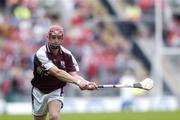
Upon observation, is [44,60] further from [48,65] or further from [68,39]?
[68,39]

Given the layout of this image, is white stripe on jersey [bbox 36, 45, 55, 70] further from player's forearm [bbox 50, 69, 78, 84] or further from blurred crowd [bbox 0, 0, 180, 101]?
blurred crowd [bbox 0, 0, 180, 101]

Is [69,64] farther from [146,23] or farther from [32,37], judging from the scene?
[146,23]

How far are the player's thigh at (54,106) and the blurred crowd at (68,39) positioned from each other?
12.4 m

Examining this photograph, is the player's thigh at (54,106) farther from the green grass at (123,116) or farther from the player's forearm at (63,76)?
the green grass at (123,116)

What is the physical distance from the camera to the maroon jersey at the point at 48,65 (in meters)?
13.7

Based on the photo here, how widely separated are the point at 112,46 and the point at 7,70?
12.9ft

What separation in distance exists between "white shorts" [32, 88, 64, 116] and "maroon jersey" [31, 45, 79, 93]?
0.08 metres

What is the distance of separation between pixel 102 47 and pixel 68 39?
1245 millimetres

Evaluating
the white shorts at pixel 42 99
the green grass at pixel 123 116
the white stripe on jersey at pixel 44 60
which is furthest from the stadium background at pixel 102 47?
the white stripe on jersey at pixel 44 60

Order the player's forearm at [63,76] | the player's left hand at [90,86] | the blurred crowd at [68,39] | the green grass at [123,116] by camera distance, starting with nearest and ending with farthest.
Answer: the player's left hand at [90,86] < the player's forearm at [63,76] < the green grass at [123,116] < the blurred crowd at [68,39]

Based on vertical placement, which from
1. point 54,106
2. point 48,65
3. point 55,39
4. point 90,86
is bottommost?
point 54,106

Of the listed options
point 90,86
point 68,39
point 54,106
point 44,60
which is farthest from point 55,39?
point 68,39

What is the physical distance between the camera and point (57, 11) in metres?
28.8

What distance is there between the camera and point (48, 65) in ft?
44.5
